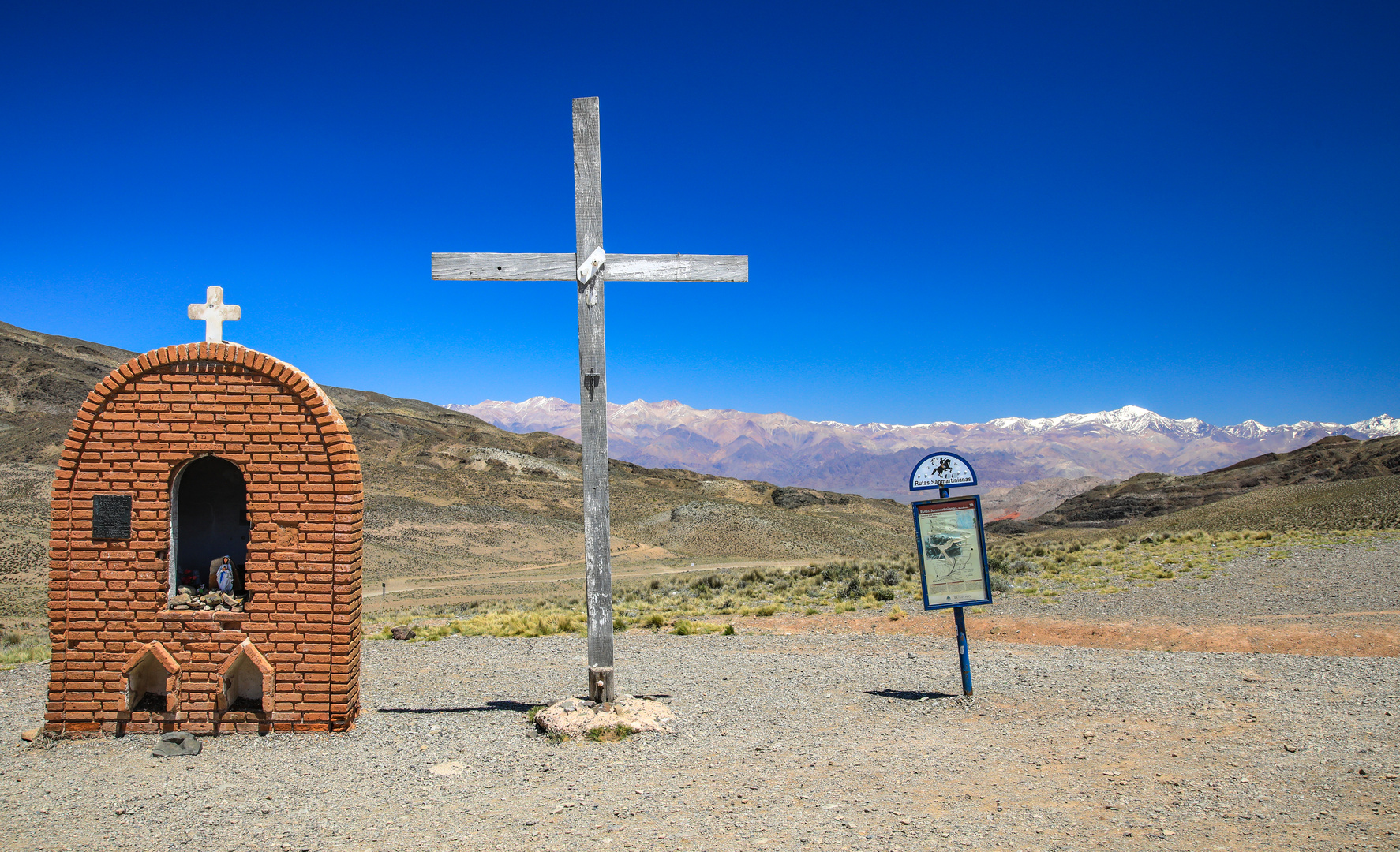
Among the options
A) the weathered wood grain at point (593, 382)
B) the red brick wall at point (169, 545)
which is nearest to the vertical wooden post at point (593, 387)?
the weathered wood grain at point (593, 382)

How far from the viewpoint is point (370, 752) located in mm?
6586

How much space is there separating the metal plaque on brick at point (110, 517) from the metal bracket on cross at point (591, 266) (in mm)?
4572

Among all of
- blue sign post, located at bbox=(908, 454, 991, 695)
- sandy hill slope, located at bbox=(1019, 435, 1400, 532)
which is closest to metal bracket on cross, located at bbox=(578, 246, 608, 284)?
blue sign post, located at bbox=(908, 454, 991, 695)

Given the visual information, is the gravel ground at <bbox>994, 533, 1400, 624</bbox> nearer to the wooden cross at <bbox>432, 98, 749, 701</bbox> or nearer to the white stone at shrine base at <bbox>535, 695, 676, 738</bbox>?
the white stone at shrine base at <bbox>535, 695, 676, 738</bbox>

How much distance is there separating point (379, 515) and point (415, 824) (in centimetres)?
4792

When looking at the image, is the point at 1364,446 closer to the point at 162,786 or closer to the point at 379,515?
the point at 379,515

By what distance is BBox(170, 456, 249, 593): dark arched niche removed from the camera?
26.9 ft

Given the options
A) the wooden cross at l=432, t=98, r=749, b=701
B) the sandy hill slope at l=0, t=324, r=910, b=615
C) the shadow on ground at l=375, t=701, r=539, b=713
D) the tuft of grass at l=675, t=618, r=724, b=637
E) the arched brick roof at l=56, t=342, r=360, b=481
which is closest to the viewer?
the arched brick roof at l=56, t=342, r=360, b=481

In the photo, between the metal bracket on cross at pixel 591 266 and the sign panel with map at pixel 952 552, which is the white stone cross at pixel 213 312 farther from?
the sign panel with map at pixel 952 552

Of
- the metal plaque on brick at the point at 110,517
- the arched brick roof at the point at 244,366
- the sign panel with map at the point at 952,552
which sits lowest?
the sign panel with map at the point at 952,552

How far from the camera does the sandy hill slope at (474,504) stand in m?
42.0

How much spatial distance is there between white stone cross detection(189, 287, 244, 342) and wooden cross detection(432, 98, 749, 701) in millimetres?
2048

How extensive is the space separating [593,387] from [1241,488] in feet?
254

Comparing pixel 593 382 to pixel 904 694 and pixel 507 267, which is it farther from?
pixel 904 694
